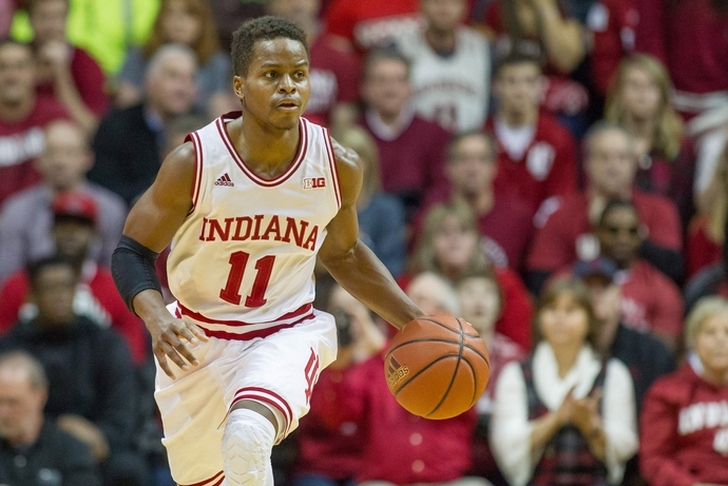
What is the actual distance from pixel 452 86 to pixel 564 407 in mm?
3599

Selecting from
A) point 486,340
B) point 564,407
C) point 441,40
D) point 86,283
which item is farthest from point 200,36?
point 564,407

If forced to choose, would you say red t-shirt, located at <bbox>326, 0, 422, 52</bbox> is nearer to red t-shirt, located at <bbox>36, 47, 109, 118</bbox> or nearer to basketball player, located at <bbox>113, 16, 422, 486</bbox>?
red t-shirt, located at <bbox>36, 47, 109, 118</bbox>

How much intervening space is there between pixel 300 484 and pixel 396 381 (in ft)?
8.86

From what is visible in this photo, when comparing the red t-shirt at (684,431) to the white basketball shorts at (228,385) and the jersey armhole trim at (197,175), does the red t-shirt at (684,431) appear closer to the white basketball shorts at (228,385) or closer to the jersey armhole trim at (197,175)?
the white basketball shorts at (228,385)

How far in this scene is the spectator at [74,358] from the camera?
8.21 m

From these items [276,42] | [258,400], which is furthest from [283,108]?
[258,400]

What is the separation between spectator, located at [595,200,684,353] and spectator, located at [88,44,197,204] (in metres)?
3.34

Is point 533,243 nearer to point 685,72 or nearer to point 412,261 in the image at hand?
point 412,261

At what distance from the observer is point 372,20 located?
1092cm

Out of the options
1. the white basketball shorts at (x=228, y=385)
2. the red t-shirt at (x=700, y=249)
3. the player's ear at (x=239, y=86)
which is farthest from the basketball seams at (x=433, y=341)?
the red t-shirt at (x=700, y=249)

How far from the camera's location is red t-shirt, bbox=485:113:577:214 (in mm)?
9969

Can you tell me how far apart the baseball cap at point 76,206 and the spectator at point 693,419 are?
13.1 ft

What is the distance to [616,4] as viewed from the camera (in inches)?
428

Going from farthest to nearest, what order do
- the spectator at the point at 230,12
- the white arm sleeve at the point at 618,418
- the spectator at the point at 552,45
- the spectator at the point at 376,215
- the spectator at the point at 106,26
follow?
the spectator at the point at 230,12
the spectator at the point at 106,26
the spectator at the point at 552,45
the spectator at the point at 376,215
the white arm sleeve at the point at 618,418
